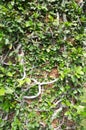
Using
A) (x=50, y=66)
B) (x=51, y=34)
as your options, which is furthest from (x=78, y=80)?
(x=51, y=34)

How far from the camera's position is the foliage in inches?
77.5

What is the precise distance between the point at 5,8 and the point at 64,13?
0.49m

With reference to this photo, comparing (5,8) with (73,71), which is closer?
(5,8)

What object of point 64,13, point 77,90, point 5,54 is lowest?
point 77,90

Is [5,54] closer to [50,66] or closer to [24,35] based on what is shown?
A: [24,35]

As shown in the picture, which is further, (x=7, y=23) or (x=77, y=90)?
(x=77, y=90)

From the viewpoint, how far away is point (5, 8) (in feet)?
6.31

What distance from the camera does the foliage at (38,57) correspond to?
1.97m

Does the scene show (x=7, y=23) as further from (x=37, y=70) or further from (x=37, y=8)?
(x=37, y=70)

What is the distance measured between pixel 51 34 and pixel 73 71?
1.17 ft

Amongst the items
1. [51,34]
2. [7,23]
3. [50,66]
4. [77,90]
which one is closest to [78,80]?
[77,90]

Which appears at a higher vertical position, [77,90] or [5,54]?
[5,54]

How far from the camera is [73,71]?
2.06 m

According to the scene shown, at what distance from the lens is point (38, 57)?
2002 millimetres
